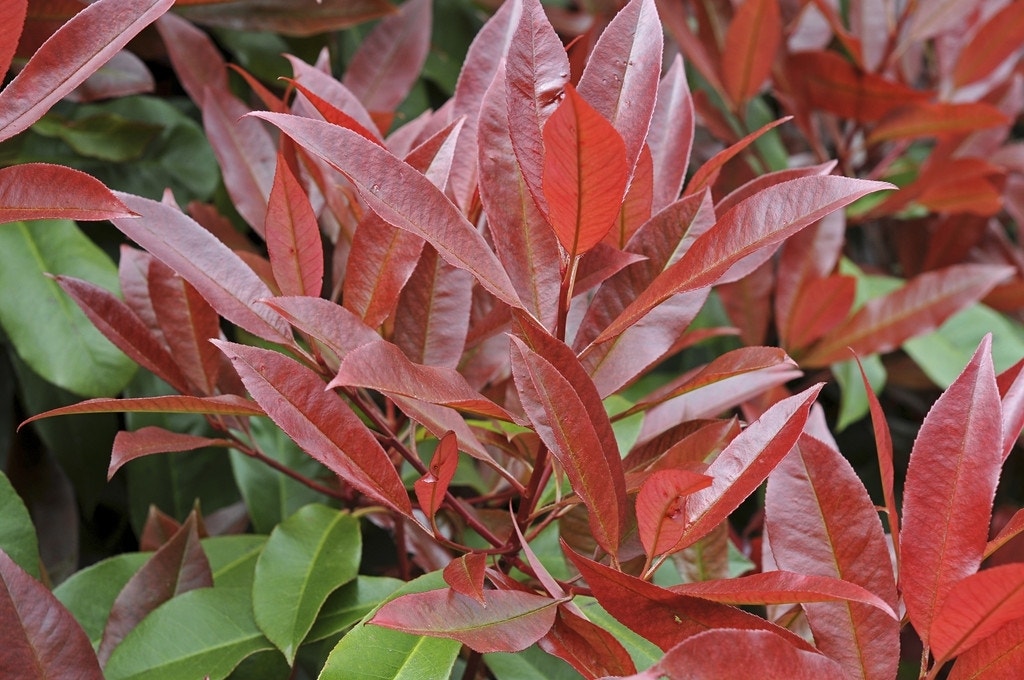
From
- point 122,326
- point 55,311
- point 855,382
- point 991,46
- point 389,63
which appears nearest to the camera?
point 122,326

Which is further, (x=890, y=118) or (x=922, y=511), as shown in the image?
(x=890, y=118)

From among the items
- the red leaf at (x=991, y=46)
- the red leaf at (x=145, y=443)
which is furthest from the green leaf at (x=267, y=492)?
the red leaf at (x=991, y=46)

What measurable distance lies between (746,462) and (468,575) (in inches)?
6.3

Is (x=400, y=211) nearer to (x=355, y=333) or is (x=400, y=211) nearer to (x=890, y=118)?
(x=355, y=333)

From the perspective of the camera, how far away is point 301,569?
645mm

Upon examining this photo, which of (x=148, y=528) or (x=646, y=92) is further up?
(x=646, y=92)

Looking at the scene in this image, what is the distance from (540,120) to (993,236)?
1041 millimetres

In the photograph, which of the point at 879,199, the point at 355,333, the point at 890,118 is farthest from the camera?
the point at 879,199

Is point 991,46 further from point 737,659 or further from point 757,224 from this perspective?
point 737,659

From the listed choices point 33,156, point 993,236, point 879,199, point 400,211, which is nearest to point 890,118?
point 879,199

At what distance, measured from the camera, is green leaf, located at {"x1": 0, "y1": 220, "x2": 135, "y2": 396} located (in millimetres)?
754

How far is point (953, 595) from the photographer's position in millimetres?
446

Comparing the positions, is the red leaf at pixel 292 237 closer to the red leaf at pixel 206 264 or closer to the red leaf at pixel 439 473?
the red leaf at pixel 206 264

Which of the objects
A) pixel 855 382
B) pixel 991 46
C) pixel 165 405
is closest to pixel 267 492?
pixel 165 405
